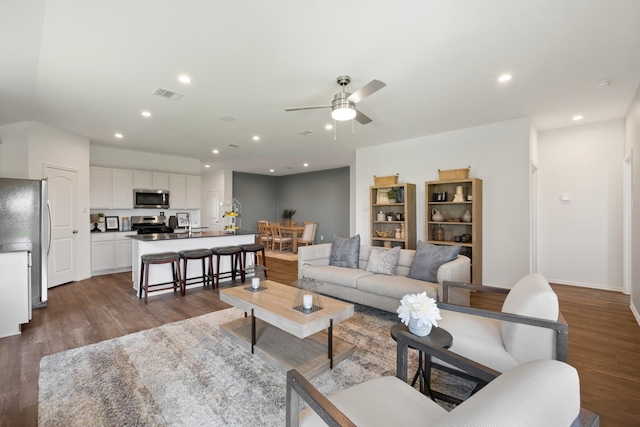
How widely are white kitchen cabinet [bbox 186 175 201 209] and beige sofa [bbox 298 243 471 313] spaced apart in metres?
4.33

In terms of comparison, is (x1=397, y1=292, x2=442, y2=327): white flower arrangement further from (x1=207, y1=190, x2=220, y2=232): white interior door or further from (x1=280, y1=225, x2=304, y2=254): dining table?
(x1=207, y1=190, x2=220, y2=232): white interior door

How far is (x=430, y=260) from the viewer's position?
11.9ft

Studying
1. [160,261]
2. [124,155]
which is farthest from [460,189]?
[124,155]

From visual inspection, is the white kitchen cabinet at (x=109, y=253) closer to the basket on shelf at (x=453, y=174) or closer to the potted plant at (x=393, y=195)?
the potted plant at (x=393, y=195)

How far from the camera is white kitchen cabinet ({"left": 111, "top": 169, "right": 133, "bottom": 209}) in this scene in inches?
251

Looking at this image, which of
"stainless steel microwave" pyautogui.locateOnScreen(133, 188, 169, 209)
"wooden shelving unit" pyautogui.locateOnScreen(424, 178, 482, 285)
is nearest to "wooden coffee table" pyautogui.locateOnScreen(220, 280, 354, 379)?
"wooden shelving unit" pyautogui.locateOnScreen(424, 178, 482, 285)

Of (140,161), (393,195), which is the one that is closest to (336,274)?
(393,195)

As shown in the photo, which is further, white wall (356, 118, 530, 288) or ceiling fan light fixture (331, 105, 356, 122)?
white wall (356, 118, 530, 288)

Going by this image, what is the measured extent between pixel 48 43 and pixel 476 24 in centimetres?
355

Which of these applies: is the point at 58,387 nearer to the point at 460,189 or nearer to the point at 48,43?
the point at 48,43

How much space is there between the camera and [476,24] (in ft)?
7.45

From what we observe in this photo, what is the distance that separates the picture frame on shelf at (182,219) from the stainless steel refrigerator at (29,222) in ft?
12.0

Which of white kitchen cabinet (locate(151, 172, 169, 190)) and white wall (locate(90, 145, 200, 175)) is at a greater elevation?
white wall (locate(90, 145, 200, 175))

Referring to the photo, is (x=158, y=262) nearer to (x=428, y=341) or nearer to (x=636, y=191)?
(x=428, y=341)
